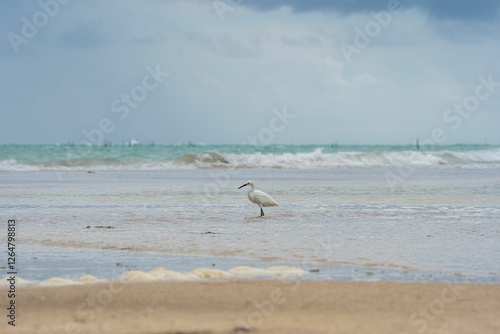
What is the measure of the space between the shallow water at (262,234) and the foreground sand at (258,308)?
2.73 ft

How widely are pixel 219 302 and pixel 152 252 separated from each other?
12.0 feet

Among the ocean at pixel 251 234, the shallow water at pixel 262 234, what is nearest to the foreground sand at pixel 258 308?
the ocean at pixel 251 234

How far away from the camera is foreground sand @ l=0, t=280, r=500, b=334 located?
6398mm

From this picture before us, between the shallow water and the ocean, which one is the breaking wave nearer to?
the ocean

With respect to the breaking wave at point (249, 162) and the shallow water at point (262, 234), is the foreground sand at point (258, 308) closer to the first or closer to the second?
the shallow water at point (262, 234)

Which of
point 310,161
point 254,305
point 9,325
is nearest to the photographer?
point 9,325

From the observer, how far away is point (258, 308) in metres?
7.03

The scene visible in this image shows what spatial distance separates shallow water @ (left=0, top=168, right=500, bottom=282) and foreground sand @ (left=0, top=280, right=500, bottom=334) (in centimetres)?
83

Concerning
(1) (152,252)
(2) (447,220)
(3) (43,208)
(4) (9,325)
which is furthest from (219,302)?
(3) (43,208)

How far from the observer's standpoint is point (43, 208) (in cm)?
1808

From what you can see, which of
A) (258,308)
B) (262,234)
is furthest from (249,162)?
(258,308)

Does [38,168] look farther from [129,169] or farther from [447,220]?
[447,220]

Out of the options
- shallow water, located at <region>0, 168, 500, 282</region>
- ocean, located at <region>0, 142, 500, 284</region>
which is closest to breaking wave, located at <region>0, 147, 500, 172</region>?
ocean, located at <region>0, 142, 500, 284</region>

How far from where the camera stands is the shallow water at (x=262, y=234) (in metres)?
9.53
